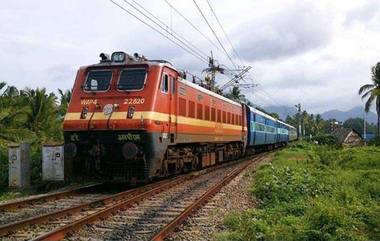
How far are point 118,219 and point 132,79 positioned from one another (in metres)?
5.81

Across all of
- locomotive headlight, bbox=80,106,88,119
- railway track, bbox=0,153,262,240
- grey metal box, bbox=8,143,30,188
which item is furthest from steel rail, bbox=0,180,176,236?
grey metal box, bbox=8,143,30,188

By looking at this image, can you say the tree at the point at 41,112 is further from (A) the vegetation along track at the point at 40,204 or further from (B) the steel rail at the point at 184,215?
(B) the steel rail at the point at 184,215

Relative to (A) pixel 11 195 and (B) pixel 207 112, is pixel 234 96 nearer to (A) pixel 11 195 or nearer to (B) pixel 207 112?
(B) pixel 207 112

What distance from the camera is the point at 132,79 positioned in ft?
47.0

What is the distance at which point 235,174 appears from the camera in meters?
18.2


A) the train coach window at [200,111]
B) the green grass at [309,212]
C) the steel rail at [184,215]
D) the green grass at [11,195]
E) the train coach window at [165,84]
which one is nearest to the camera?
the green grass at [309,212]

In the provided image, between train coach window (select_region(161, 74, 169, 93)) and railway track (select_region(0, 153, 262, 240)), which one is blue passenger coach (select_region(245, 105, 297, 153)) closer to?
train coach window (select_region(161, 74, 169, 93))

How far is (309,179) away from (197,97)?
19.5 ft

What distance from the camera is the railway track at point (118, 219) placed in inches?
311

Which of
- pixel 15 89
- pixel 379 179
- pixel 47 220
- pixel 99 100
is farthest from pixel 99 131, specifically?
pixel 15 89

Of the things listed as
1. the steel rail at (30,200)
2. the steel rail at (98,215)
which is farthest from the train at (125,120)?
the steel rail at (30,200)

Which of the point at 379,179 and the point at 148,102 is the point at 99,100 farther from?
the point at 379,179

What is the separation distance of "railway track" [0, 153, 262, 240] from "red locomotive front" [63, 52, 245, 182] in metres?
1.03

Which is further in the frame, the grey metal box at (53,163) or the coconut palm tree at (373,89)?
the coconut palm tree at (373,89)
